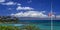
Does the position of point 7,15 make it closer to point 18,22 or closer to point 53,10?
point 18,22

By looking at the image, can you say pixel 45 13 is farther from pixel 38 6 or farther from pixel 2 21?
pixel 2 21

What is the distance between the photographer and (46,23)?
12.3m

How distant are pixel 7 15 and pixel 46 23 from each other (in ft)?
2.96

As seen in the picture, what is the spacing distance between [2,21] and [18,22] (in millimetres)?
364

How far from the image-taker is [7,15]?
12297 millimetres

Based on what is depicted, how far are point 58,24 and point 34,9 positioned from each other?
0.64 m

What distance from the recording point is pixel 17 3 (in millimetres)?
12305

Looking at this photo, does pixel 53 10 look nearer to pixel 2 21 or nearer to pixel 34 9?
pixel 34 9

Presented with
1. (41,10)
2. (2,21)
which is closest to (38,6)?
(41,10)

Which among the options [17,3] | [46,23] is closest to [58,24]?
[46,23]

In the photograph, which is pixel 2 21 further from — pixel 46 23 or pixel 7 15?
pixel 46 23

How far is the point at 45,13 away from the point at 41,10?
113 millimetres

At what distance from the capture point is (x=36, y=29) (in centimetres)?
1235

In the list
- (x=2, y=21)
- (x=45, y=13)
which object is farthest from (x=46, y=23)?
(x=2, y=21)
